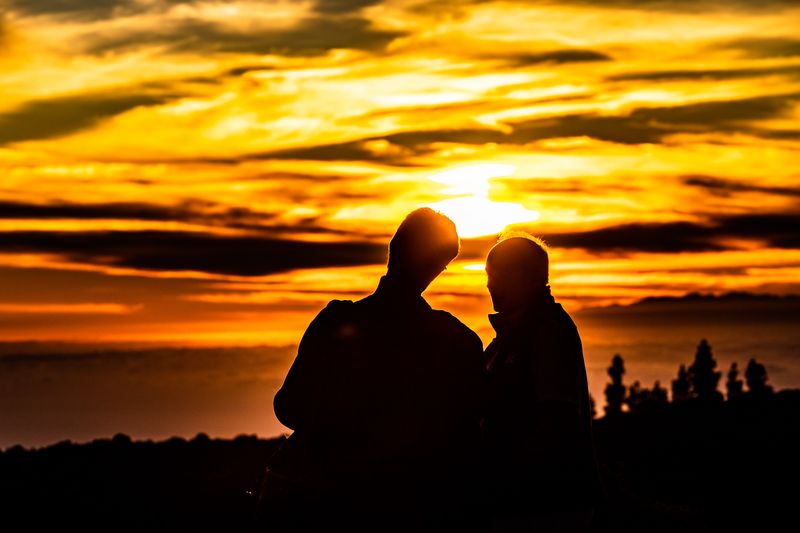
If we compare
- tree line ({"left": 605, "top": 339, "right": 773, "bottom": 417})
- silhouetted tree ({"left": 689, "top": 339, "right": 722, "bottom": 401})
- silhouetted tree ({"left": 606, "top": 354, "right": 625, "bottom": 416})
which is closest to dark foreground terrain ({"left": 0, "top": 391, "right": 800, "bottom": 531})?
tree line ({"left": 605, "top": 339, "right": 773, "bottom": 417})

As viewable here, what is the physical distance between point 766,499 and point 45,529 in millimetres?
8974

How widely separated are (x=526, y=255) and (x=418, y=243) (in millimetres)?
900

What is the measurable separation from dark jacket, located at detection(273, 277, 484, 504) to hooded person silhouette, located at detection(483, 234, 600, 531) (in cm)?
30

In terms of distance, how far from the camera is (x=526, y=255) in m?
6.08

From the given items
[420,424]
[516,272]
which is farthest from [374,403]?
[516,272]

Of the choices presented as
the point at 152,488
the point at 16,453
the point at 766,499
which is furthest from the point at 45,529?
the point at 766,499

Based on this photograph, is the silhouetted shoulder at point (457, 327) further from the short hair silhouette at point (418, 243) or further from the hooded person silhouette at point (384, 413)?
the short hair silhouette at point (418, 243)

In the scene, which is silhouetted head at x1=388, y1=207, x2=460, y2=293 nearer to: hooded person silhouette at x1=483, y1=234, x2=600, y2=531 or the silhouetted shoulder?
the silhouetted shoulder

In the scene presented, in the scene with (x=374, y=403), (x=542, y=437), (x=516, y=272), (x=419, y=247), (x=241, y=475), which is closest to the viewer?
(x=374, y=403)

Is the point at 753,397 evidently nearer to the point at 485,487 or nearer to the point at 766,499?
the point at 766,499

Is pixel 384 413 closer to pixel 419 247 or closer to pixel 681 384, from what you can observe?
pixel 419 247

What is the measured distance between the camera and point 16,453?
20297mm

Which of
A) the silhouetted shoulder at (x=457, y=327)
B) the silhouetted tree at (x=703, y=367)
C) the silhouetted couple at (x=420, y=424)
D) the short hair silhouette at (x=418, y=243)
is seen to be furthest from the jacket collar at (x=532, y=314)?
the silhouetted tree at (x=703, y=367)

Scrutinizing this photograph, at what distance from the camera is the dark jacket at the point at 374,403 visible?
5.24m
